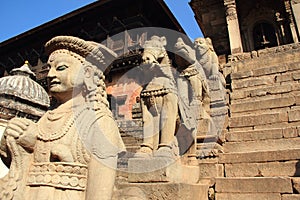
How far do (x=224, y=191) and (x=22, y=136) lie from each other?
266cm

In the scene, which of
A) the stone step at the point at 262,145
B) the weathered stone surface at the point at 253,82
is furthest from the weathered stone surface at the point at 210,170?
the weathered stone surface at the point at 253,82

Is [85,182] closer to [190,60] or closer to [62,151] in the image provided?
[62,151]

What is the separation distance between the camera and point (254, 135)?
16.3 ft

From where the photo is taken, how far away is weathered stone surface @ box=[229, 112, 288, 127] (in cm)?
519

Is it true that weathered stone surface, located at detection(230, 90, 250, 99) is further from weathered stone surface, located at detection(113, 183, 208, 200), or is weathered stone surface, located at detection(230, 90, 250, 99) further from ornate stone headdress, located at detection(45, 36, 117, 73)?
ornate stone headdress, located at detection(45, 36, 117, 73)

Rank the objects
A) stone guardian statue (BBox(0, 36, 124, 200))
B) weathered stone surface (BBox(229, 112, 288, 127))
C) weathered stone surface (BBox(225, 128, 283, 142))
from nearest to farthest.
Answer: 1. stone guardian statue (BBox(0, 36, 124, 200))
2. weathered stone surface (BBox(225, 128, 283, 142))
3. weathered stone surface (BBox(229, 112, 288, 127))

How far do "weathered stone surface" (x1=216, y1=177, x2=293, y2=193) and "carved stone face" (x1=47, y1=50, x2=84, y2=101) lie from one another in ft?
7.99

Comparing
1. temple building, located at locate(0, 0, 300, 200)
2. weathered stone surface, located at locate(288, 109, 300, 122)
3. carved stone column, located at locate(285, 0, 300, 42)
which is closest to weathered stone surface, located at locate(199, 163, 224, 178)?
temple building, located at locate(0, 0, 300, 200)

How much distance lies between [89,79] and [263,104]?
460 centimetres

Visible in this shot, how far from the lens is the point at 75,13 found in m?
18.6

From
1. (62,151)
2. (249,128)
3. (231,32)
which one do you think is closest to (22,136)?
(62,151)

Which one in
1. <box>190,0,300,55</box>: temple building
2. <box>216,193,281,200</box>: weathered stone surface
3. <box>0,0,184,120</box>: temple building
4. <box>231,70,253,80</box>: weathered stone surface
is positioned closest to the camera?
<box>216,193,281,200</box>: weathered stone surface

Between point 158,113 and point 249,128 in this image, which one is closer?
point 158,113

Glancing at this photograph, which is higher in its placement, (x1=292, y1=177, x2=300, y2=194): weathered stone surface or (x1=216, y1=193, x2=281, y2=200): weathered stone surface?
(x1=292, y1=177, x2=300, y2=194): weathered stone surface
